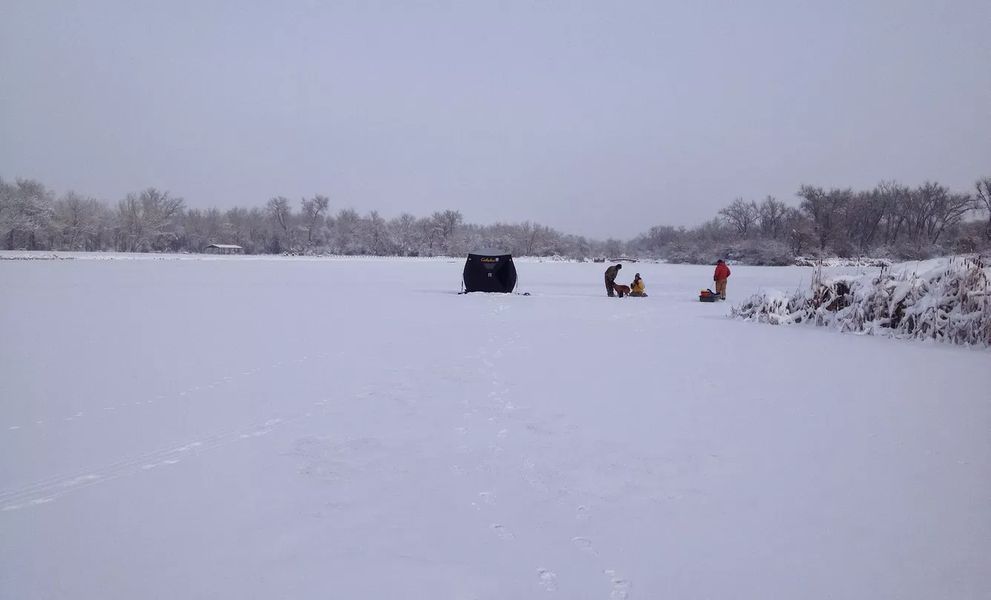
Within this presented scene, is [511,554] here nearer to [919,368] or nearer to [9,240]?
[919,368]

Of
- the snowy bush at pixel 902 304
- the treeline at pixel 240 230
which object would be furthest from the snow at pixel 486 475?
the treeline at pixel 240 230

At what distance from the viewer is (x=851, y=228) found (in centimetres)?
5962

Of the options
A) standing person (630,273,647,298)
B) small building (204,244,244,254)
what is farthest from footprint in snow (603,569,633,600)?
small building (204,244,244,254)

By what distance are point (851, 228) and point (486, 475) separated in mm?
68298

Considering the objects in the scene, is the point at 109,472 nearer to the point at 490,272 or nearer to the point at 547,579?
the point at 547,579

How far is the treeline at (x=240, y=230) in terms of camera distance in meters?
57.2

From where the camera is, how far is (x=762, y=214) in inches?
3548

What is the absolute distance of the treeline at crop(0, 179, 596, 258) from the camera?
5725 centimetres

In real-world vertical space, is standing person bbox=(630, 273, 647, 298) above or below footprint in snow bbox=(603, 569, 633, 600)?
above

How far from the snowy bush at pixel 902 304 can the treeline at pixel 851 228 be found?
0.98 metres

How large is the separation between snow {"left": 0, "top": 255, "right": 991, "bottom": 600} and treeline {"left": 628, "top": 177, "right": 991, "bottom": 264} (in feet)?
22.7

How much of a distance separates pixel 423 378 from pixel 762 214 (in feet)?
314

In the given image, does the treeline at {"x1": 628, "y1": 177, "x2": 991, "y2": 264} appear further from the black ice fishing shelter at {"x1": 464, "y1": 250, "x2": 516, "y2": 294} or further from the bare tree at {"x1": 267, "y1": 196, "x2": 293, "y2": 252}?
the bare tree at {"x1": 267, "y1": 196, "x2": 293, "y2": 252}

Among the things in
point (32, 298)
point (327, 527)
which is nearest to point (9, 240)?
point (32, 298)
